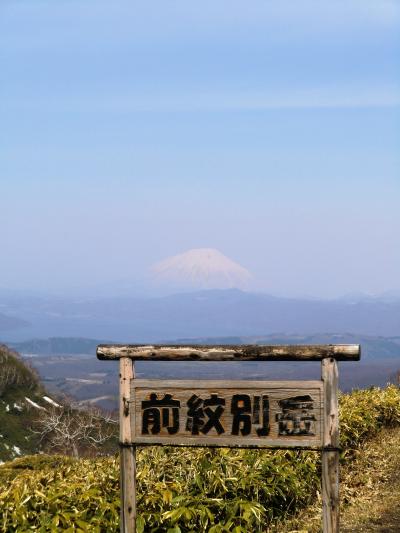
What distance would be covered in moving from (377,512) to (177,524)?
3958mm

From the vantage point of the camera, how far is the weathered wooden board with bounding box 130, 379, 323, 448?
32.0 feet

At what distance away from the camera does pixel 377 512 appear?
44.0 ft

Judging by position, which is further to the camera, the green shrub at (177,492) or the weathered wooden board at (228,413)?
the green shrub at (177,492)

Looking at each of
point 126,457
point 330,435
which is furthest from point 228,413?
point 126,457

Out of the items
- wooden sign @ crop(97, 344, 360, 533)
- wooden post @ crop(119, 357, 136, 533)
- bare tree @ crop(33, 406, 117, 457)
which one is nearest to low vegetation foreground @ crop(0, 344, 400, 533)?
wooden post @ crop(119, 357, 136, 533)

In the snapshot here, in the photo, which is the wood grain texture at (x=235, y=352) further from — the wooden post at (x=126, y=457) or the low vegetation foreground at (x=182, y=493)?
the low vegetation foreground at (x=182, y=493)

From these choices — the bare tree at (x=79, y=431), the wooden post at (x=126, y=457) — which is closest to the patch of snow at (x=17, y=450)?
the bare tree at (x=79, y=431)

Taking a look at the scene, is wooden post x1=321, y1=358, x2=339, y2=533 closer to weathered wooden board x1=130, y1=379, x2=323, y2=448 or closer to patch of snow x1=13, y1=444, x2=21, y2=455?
weathered wooden board x1=130, y1=379, x2=323, y2=448

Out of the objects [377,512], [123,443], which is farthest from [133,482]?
[377,512]

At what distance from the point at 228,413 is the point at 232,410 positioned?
0.06 metres

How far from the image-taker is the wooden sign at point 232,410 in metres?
9.73

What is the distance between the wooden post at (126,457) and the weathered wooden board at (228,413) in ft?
0.26

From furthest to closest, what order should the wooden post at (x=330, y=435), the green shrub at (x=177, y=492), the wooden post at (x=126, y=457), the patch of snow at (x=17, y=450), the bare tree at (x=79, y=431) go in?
1. the patch of snow at (x=17, y=450)
2. the bare tree at (x=79, y=431)
3. the green shrub at (x=177, y=492)
4. the wooden post at (x=126, y=457)
5. the wooden post at (x=330, y=435)

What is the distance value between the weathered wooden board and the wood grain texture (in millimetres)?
290
